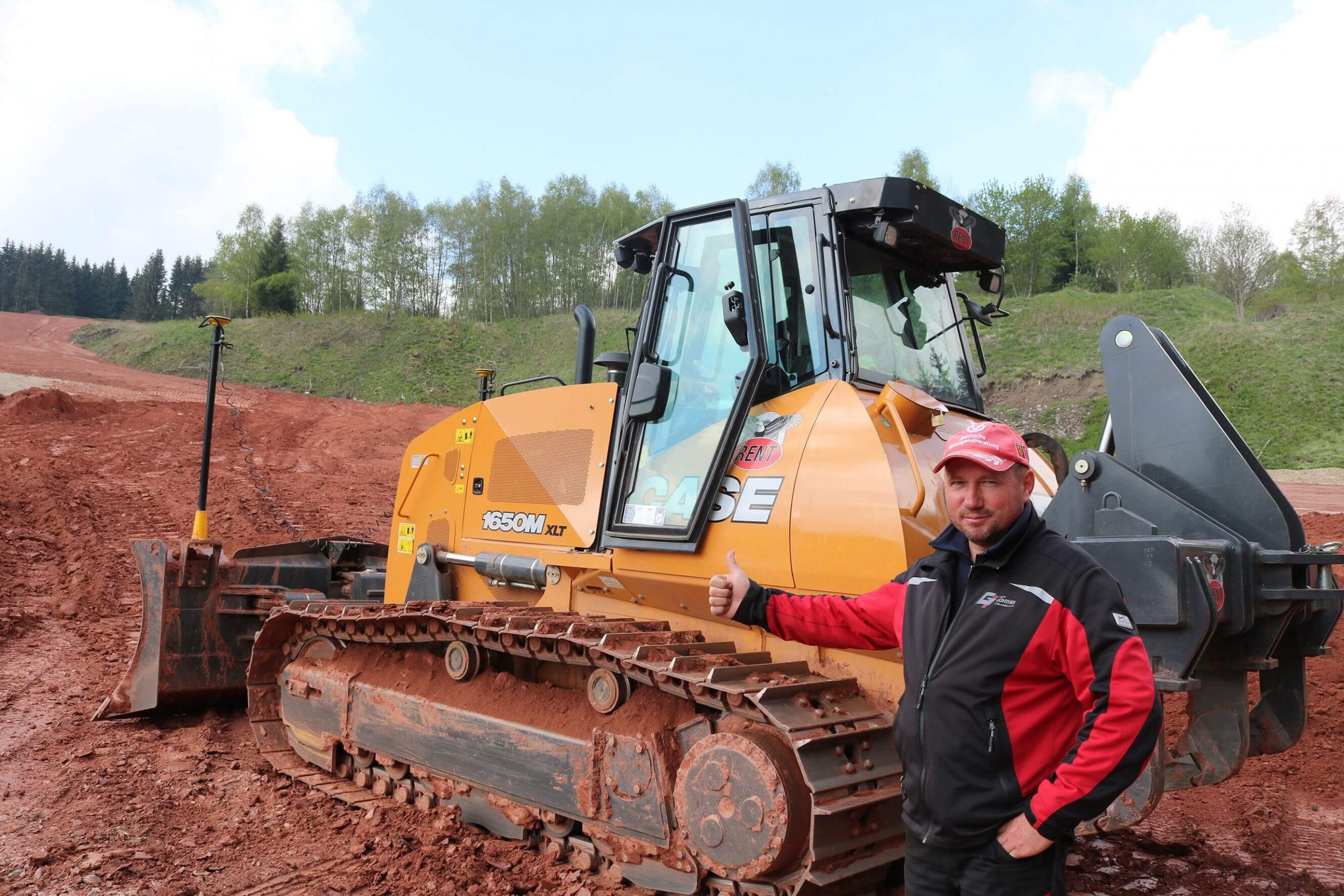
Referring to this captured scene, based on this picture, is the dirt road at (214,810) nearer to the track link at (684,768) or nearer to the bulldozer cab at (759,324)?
the track link at (684,768)

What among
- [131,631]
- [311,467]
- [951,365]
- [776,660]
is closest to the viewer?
[776,660]

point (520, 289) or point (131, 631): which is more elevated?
point (520, 289)

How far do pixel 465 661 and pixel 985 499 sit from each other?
10.5 feet

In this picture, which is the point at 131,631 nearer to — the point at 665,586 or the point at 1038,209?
the point at 665,586

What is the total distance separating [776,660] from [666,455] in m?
1.04

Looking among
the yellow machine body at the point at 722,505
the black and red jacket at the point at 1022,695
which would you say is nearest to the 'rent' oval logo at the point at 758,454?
the yellow machine body at the point at 722,505

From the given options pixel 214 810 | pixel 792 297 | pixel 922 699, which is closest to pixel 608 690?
pixel 792 297

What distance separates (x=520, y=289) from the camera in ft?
170

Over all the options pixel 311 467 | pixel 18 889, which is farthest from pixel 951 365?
pixel 311 467

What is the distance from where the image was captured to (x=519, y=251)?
5250 cm

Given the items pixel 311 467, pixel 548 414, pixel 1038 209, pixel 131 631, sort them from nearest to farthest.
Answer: pixel 548 414, pixel 131 631, pixel 311 467, pixel 1038 209

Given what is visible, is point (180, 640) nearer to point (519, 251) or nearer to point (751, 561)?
point (751, 561)

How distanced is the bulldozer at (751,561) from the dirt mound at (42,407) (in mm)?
14959

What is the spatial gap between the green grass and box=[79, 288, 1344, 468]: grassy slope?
8cm
